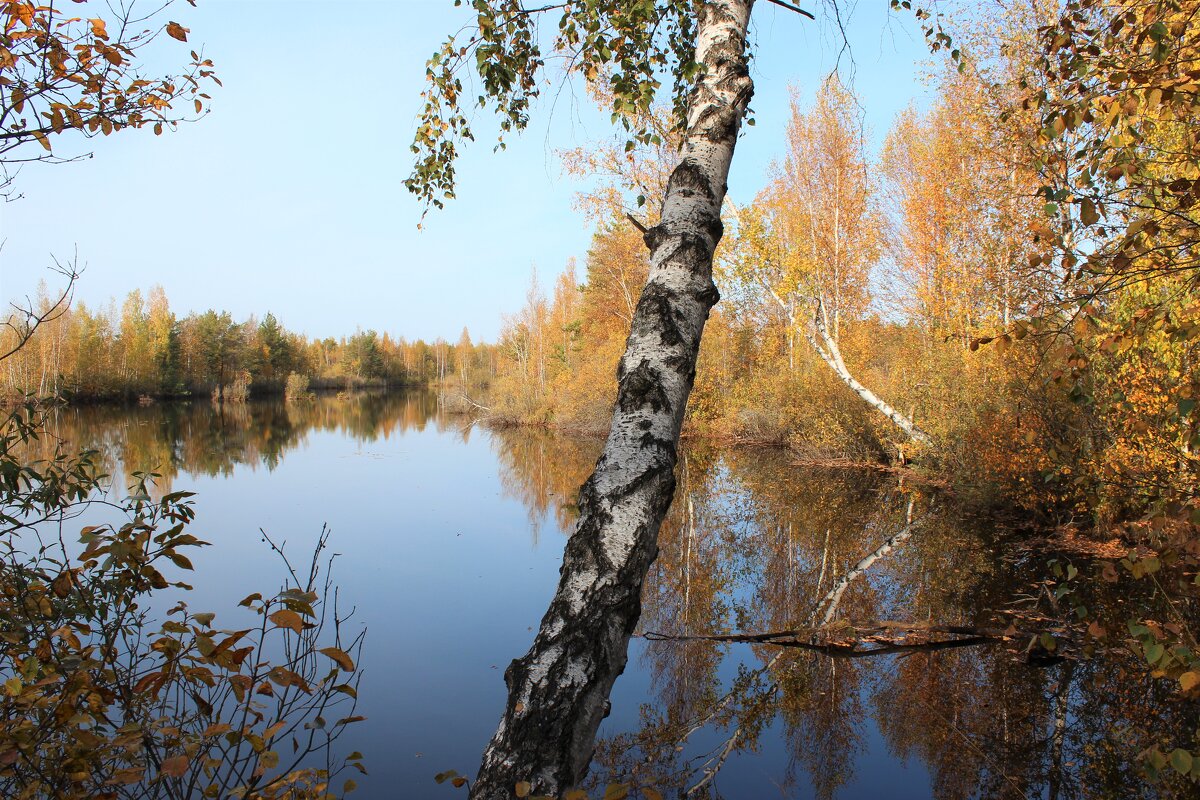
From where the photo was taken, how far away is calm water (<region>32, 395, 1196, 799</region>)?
149 inches

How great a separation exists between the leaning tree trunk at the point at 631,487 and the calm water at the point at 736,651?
8.48 ft

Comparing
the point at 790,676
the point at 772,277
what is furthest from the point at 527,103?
the point at 772,277

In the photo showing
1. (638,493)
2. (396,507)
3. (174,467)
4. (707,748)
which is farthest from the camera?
(174,467)

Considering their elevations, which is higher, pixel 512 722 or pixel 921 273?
pixel 921 273

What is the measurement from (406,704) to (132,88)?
421 centimetres

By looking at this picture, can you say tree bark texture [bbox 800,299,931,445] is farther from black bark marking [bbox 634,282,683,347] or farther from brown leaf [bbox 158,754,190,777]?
brown leaf [bbox 158,754,190,777]

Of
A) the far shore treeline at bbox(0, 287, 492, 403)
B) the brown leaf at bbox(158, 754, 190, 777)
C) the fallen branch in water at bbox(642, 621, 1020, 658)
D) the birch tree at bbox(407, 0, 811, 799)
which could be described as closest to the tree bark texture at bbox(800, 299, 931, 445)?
the fallen branch in water at bbox(642, 621, 1020, 658)

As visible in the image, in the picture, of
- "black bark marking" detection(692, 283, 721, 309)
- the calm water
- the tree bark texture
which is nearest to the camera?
"black bark marking" detection(692, 283, 721, 309)

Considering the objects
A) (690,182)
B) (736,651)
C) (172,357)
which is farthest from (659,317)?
(172,357)

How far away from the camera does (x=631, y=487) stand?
5.26 feet

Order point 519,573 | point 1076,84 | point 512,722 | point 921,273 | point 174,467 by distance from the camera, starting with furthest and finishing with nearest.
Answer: point 921,273
point 174,467
point 519,573
point 1076,84
point 512,722

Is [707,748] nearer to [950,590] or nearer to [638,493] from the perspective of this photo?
[638,493]

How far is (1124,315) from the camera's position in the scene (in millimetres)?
6102

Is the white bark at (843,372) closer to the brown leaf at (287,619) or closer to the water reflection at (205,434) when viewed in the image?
the water reflection at (205,434)
